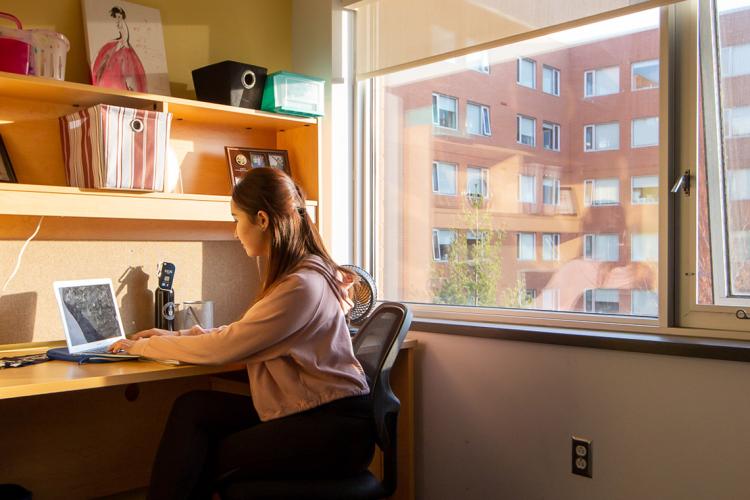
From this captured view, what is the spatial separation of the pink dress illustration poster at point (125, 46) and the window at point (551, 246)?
58.1 inches

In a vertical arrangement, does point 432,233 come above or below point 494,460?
above

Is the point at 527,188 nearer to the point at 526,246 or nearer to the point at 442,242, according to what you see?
the point at 526,246

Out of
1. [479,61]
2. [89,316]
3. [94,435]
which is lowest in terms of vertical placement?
[94,435]

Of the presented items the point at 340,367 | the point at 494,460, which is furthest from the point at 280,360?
the point at 494,460

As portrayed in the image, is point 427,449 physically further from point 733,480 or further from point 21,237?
point 21,237

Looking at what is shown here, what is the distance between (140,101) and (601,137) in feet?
5.03

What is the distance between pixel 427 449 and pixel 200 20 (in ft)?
6.15

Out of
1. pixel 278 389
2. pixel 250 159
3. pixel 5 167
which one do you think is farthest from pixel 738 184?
pixel 5 167

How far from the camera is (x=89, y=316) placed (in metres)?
2.24

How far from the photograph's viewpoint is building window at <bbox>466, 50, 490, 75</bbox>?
104 inches

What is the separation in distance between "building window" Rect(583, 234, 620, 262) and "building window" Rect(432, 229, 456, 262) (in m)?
0.55

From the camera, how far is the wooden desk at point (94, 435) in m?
2.34

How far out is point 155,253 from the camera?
2609mm

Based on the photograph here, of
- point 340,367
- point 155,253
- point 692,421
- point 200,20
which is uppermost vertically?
point 200,20
